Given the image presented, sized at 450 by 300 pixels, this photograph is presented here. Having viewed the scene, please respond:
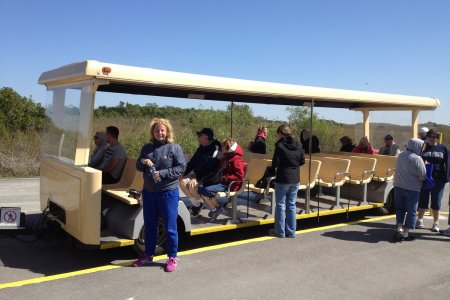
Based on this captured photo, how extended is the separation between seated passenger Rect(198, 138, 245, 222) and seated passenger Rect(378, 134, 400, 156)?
4.17 meters

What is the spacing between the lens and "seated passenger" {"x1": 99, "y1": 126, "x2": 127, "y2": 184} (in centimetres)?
610

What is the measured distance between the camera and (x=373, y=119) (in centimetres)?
940

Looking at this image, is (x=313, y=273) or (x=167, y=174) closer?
(x=167, y=174)

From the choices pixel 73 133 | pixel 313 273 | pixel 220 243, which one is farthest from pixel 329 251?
pixel 73 133

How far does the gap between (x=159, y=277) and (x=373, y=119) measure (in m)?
6.54

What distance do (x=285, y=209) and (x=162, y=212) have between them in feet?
7.38

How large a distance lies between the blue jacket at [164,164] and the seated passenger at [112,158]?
5.25ft

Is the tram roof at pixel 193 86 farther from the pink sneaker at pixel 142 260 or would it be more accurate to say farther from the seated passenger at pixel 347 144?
the pink sneaker at pixel 142 260

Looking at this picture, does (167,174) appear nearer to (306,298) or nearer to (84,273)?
(84,273)

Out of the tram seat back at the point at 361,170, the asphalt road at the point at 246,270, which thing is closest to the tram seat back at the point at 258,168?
the asphalt road at the point at 246,270

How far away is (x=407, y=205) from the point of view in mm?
6227

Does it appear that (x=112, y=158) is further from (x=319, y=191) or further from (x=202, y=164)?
(x=319, y=191)

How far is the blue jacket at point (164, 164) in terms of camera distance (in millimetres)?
4547

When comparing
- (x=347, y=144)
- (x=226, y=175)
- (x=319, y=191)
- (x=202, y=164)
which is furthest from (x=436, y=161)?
(x=202, y=164)
